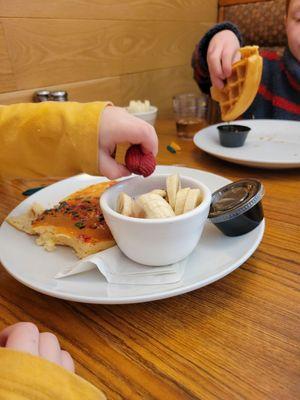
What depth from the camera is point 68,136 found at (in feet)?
1.53

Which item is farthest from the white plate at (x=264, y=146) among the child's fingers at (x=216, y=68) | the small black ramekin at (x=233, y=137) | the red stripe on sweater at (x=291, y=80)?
the red stripe on sweater at (x=291, y=80)

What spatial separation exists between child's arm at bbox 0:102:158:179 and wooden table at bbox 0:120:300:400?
19 cm

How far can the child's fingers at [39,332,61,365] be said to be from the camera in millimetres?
287

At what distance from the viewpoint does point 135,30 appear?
153 cm

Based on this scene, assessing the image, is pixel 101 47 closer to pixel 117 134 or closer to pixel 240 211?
pixel 117 134

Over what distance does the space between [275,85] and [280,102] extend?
0.09m

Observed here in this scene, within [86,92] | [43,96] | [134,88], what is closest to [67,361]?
[43,96]

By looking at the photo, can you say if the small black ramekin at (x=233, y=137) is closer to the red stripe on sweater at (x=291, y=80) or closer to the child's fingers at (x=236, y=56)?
the child's fingers at (x=236, y=56)

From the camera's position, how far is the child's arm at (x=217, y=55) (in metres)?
0.90

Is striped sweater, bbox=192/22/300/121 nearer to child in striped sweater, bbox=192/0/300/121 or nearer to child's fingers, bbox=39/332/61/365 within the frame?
child in striped sweater, bbox=192/0/300/121

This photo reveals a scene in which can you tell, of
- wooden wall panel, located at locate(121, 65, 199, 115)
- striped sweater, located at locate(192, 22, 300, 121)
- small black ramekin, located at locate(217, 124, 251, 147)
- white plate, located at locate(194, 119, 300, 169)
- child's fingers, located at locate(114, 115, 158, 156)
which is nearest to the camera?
child's fingers, located at locate(114, 115, 158, 156)

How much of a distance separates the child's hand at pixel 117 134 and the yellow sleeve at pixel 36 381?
29 cm

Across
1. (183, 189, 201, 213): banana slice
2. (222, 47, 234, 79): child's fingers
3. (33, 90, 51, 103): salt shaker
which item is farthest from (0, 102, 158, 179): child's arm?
(33, 90, 51, 103): salt shaker

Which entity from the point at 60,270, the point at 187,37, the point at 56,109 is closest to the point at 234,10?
the point at 187,37
